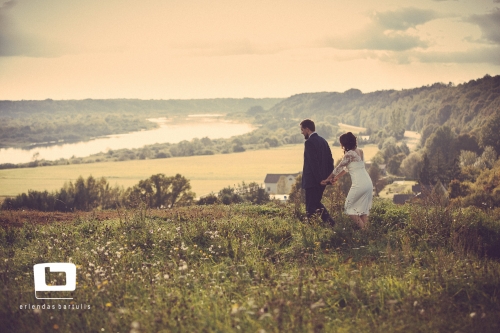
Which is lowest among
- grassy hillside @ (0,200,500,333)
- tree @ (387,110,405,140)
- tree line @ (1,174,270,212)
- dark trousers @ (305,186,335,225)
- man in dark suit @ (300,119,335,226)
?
tree line @ (1,174,270,212)

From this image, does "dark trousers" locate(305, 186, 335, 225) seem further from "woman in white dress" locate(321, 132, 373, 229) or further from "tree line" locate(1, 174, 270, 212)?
"tree line" locate(1, 174, 270, 212)

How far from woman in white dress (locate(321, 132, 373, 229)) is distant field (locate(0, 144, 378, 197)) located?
80.4 metres

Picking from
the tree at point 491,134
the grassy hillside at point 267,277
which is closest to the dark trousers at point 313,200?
the grassy hillside at point 267,277

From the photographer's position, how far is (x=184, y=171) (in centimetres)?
12975

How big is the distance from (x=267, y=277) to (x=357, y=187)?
3.63 m

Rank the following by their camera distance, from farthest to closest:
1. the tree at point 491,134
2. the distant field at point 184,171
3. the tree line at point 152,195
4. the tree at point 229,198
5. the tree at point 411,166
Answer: the tree at point 491,134
the tree at point 411,166
the distant field at point 184,171
the tree line at point 152,195
the tree at point 229,198

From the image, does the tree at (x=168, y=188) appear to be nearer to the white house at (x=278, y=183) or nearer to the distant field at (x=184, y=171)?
the distant field at (x=184, y=171)

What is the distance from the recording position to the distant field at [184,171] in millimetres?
101625

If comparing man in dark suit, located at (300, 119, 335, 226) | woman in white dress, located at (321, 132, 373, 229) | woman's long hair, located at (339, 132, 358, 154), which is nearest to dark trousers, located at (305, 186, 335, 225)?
man in dark suit, located at (300, 119, 335, 226)

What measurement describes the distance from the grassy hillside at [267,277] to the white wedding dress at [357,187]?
359 millimetres

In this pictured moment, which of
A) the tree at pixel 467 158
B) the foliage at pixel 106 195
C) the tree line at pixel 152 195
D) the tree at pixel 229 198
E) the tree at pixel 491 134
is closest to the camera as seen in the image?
the tree at pixel 229 198

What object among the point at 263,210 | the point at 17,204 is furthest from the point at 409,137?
the point at 263,210

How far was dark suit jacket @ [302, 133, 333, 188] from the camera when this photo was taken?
34.9 ft

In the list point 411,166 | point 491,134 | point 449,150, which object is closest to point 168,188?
point 411,166
